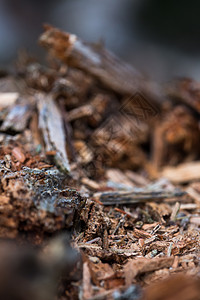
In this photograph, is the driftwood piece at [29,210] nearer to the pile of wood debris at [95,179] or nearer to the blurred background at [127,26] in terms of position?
the pile of wood debris at [95,179]

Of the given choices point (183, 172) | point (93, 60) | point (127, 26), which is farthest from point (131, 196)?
point (127, 26)

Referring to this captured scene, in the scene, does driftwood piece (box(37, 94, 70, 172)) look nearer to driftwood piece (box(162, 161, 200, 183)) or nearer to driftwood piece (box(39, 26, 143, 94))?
driftwood piece (box(39, 26, 143, 94))

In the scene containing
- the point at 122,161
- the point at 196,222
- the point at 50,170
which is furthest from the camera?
the point at 122,161

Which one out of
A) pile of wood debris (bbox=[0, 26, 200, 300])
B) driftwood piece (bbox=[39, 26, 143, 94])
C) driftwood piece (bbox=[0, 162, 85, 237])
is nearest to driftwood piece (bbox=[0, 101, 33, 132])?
pile of wood debris (bbox=[0, 26, 200, 300])

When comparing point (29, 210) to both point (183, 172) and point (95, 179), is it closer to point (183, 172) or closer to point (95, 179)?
point (95, 179)

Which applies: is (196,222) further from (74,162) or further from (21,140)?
(21,140)

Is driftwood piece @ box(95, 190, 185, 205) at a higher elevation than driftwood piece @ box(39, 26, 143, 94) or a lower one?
lower

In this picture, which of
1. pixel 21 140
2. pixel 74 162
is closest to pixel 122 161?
pixel 74 162
